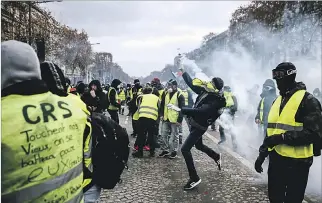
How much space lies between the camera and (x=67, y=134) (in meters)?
1.96

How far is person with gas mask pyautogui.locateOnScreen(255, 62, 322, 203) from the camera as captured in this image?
3459mm

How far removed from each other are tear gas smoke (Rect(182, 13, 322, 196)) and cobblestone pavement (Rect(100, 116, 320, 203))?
1.79 m

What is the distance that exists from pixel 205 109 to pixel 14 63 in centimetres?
449

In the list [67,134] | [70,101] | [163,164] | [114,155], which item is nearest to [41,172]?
[67,134]

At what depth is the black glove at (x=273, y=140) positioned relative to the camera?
3.54 metres

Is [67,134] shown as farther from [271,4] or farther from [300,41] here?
[271,4]

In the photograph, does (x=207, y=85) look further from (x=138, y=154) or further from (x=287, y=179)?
(x=138, y=154)

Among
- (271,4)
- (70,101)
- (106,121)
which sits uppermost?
(271,4)

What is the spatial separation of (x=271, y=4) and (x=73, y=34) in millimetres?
22475

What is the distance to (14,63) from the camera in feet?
5.88

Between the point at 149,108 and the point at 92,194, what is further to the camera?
the point at 149,108

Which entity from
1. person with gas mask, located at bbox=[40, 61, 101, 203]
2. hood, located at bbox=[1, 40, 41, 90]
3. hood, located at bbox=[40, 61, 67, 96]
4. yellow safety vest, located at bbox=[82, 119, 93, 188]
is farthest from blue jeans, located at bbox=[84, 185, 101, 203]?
hood, located at bbox=[1, 40, 41, 90]

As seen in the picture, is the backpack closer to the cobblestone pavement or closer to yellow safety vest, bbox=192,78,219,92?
the cobblestone pavement

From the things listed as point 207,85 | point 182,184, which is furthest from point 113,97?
point 207,85
